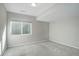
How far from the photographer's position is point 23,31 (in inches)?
175

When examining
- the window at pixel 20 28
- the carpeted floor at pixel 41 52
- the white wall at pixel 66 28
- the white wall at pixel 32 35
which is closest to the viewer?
the carpeted floor at pixel 41 52

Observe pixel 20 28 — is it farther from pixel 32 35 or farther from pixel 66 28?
pixel 66 28

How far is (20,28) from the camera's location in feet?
14.1

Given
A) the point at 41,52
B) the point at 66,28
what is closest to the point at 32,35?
the point at 41,52

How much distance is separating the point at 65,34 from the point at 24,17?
3.38 m

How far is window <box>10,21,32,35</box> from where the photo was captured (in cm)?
400

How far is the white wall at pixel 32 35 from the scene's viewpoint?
387 centimetres

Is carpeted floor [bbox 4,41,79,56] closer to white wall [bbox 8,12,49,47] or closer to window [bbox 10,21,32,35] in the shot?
white wall [bbox 8,12,49,47]

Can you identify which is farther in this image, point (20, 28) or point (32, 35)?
point (32, 35)

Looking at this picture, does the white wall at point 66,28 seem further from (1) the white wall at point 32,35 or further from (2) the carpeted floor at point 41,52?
(1) the white wall at point 32,35

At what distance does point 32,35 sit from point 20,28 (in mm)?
1128

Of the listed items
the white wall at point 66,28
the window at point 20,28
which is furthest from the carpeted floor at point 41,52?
the window at point 20,28

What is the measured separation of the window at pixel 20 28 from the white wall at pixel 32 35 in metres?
0.26

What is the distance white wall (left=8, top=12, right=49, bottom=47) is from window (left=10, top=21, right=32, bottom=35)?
256 mm
